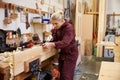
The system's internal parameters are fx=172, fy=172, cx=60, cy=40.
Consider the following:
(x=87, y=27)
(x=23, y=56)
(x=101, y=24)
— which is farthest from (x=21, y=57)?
(x=87, y=27)

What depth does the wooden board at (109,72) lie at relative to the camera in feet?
5.44

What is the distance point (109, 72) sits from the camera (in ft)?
5.94

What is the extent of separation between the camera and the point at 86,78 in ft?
12.5

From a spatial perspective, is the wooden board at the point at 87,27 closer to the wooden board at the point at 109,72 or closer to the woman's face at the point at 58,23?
the woman's face at the point at 58,23

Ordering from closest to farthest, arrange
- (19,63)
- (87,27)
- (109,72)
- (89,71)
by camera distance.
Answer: (19,63)
(109,72)
(89,71)
(87,27)

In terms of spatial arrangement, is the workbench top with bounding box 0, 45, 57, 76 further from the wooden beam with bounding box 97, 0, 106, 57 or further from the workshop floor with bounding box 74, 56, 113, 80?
the wooden beam with bounding box 97, 0, 106, 57

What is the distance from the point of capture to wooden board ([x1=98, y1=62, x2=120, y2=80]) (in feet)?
5.44

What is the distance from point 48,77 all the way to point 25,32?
824mm

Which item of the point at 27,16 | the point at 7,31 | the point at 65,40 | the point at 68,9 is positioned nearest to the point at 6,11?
the point at 7,31

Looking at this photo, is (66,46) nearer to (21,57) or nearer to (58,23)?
(58,23)

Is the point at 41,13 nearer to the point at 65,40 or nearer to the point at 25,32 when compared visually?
the point at 25,32

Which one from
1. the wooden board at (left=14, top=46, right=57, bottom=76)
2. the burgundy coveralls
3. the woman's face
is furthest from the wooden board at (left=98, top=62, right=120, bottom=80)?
the woman's face

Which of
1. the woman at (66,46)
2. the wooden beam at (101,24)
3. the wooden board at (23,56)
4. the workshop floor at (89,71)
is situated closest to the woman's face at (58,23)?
the woman at (66,46)

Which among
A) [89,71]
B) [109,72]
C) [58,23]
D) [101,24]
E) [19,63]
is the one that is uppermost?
[101,24]
